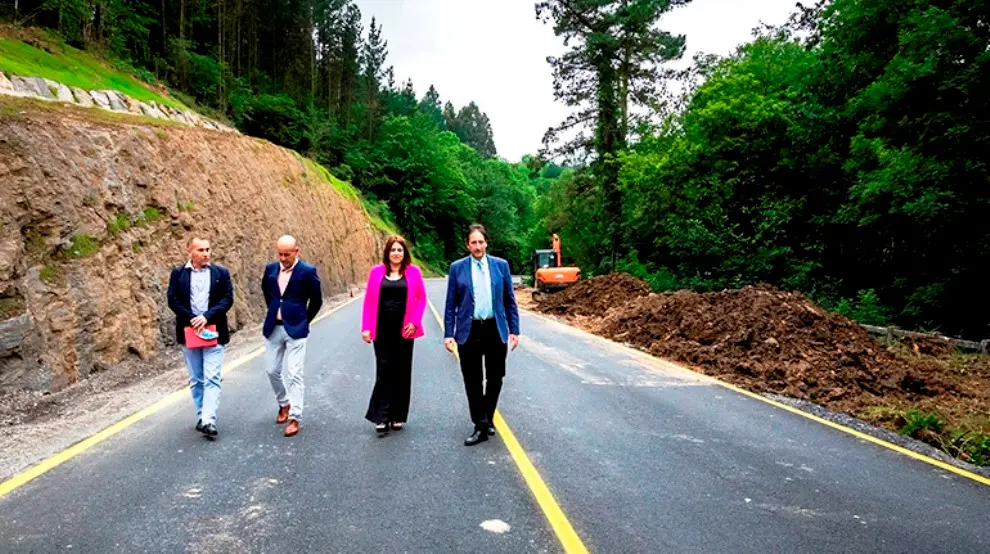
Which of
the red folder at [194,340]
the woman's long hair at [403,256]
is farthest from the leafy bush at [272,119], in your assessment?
the woman's long hair at [403,256]

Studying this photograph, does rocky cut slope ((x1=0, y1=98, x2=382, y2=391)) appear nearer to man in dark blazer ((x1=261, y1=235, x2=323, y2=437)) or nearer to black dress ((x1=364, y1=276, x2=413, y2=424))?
man in dark blazer ((x1=261, y1=235, x2=323, y2=437))

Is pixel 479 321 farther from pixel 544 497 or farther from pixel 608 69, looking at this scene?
pixel 608 69

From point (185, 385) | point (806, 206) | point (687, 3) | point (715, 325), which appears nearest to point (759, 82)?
point (806, 206)

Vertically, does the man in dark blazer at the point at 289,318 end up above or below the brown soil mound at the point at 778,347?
above

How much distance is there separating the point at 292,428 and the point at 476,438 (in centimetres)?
178

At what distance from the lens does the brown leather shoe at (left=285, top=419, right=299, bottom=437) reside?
5721 mm

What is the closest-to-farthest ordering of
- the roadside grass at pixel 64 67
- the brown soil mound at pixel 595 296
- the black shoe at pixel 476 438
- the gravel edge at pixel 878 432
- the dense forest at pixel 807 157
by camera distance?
the gravel edge at pixel 878 432 < the black shoe at pixel 476 438 < the dense forest at pixel 807 157 < the roadside grass at pixel 64 67 < the brown soil mound at pixel 595 296

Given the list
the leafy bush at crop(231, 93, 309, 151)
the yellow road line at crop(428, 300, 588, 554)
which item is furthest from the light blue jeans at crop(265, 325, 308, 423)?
the leafy bush at crop(231, 93, 309, 151)

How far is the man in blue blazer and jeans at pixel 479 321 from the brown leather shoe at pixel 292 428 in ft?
5.42

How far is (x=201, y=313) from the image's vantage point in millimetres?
5938

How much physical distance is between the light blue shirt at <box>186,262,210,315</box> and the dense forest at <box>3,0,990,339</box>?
47.3ft

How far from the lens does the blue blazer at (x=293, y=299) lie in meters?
6.00

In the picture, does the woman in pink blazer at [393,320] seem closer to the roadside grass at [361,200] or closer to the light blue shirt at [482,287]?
the light blue shirt at [482,287]

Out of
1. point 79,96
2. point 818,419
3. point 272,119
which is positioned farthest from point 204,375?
point 272,119
